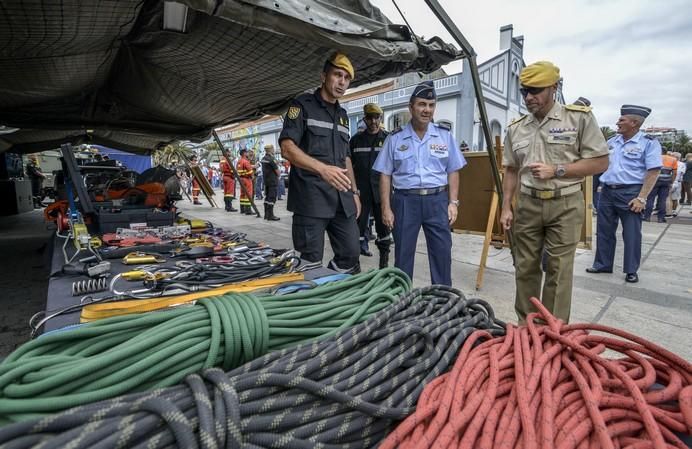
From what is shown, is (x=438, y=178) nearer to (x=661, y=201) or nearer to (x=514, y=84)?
(x=661, y=201)

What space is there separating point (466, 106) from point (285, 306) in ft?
62.9

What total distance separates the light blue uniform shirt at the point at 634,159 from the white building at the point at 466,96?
13736mm

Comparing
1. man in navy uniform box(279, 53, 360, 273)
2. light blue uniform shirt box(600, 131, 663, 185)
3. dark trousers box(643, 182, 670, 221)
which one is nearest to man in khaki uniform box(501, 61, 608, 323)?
man in navy uniform box(279, 53, 360, 273)

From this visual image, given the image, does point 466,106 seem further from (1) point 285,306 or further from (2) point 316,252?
(1) point 285,306

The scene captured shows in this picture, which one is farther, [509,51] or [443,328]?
[509,51]

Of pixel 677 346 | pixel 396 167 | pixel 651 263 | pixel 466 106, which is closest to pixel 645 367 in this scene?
pixel 677 346

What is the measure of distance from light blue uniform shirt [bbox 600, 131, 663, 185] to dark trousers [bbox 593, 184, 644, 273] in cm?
10

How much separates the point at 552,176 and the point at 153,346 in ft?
7.57

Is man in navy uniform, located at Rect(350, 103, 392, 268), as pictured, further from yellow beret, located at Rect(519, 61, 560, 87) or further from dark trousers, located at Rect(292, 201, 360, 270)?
yellow beret, located at Rect(519, 61, 560, 87)

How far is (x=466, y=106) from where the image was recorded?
18.1 meters

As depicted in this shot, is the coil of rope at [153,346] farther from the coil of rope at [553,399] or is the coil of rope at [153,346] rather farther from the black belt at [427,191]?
the black belt at [427,191]

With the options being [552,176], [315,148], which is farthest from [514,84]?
[315,148]

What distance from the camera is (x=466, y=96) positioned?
1794 cm

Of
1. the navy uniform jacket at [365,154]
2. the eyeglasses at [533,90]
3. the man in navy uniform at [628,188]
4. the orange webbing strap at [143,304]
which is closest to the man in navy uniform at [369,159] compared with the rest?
the navy uniform jacket at [365,154]
